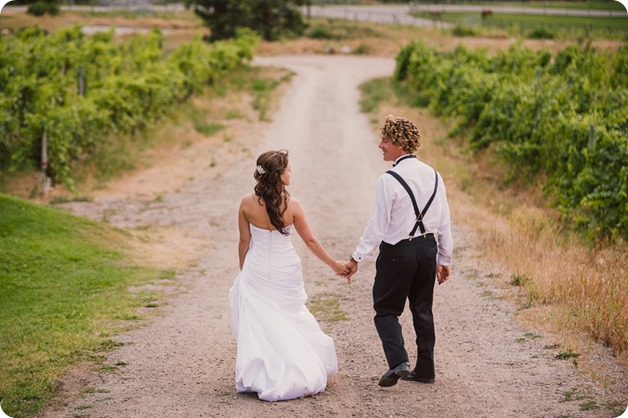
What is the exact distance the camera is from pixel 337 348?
309 inches

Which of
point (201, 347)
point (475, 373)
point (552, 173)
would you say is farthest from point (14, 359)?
point (552, 173)

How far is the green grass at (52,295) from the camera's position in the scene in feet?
23.6

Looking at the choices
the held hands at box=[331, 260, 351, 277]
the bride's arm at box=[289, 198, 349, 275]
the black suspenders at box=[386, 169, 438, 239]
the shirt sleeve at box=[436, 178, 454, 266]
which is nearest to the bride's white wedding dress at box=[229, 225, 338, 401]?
the bride's arm at box=[289, 198, 349, 275]

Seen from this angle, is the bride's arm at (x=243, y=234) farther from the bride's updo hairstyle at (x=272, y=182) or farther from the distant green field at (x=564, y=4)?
the distant green field at (x=564, y=4)

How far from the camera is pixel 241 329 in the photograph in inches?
255

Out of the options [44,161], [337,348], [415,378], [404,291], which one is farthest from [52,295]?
[44,161]

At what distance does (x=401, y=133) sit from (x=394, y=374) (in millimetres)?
1890

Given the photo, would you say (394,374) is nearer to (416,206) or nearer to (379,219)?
(379,219)

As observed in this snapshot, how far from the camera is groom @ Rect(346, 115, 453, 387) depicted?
6273mm

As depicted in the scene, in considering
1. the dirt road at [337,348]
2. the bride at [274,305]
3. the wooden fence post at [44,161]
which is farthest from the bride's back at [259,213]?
the wooden fence post at [44,161]

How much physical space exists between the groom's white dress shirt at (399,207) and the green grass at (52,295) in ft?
9.74

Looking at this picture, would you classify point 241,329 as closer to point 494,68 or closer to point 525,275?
point 525,275

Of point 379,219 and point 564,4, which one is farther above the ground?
point 564,4

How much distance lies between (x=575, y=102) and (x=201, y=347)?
1353 centimetres
